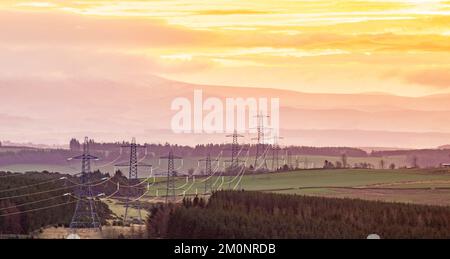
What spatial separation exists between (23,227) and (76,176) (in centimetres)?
7360

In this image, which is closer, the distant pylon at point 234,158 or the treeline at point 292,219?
the treeline at point 292,219

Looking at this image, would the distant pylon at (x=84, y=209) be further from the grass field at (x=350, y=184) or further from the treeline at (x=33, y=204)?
the grass field at (x=350, y=184)

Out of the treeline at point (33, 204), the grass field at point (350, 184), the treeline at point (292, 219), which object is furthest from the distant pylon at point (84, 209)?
the grass field at point (350, 184)

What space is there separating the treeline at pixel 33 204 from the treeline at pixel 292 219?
11.4 meters

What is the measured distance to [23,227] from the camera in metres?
103

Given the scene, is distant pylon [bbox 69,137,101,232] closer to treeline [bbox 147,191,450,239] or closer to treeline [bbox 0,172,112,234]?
treeline [bbox 0,172,112,234]

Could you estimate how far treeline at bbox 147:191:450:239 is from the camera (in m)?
73.9

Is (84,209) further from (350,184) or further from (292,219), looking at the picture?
(292,219)

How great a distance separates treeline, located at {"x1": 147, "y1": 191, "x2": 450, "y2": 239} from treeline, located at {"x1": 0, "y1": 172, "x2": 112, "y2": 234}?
1139 cm

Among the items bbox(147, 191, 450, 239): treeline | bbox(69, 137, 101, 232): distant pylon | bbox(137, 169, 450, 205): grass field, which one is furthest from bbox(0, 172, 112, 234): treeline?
bbox(137, 169, 450, 205): grass field

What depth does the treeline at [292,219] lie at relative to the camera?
2908 inches

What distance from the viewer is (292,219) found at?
8531 cm

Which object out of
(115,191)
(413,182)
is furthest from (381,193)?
(115,191)
